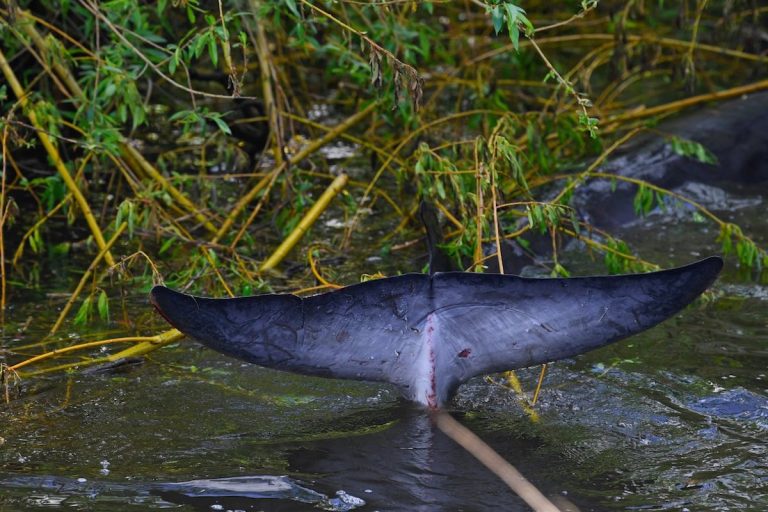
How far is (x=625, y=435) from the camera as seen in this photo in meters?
3.38

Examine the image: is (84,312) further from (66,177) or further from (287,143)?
(287,143)

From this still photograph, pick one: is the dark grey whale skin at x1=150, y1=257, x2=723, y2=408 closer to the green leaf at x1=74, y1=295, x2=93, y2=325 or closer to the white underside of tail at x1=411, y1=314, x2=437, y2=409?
the white underside of tail at x1=411, y1=314, x2=437, y2=409

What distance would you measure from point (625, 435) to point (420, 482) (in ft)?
2.35

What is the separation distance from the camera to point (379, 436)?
3359 mm

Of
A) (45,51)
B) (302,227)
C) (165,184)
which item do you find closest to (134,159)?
(165,184)

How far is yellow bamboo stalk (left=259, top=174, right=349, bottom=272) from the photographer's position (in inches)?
179

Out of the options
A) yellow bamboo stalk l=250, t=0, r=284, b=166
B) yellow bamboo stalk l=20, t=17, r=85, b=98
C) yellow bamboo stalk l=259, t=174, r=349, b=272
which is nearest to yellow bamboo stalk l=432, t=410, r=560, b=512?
yellow bamboo stalk l=259, t=174, r=349, b=272

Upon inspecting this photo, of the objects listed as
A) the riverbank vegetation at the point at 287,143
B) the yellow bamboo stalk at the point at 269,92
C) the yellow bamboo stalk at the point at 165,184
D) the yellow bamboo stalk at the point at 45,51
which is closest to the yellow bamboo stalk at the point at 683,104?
the riverbank vegetation at the point at 287,143

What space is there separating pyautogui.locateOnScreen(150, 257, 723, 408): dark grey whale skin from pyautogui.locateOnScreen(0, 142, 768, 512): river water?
0.26 meters

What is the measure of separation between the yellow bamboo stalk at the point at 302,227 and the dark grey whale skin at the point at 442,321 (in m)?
1.35

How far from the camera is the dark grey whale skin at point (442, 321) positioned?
3094 mm

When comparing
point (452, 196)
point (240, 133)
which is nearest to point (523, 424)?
point (452, 196)

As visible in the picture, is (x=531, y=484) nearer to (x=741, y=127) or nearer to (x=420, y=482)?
(x=420, y=482)

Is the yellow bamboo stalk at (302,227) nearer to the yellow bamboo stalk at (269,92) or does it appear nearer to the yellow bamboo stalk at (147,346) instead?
the yellow bamboo stalk at (269,92)
